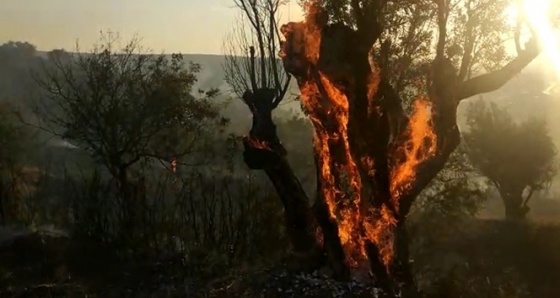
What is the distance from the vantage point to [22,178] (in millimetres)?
27828

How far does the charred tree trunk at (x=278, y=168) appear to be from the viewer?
15891 mm

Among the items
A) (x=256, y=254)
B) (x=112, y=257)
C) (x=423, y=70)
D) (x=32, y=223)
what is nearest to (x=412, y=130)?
(x=423, y=70)

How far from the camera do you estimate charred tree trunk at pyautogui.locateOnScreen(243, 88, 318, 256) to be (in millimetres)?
15891

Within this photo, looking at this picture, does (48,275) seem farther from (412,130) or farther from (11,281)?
(412,130)

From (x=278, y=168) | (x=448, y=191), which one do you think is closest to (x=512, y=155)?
(x=448, y=191)

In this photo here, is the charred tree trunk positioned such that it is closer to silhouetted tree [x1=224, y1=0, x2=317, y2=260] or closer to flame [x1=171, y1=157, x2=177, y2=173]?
silhouetted tree [x1=224, y1=0, x2=317, y2=260]

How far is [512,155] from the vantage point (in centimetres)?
4969

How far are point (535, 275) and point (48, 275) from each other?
1012 inches

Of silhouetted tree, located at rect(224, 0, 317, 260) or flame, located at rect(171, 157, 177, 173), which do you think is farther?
flame, located at rect(171, 157, 177, 173)

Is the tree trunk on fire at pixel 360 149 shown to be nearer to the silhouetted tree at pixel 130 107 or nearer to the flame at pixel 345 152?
the flame at pixel 345 152

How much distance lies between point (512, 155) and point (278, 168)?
37523mm

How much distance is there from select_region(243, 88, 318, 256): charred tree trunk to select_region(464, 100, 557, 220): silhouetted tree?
3434 cm

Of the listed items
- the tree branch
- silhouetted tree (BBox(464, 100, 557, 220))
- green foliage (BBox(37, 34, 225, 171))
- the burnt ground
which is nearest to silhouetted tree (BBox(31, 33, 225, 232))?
green foliage (BBox(37, 34, 225, 171))

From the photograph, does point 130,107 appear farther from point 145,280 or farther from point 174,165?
point 145,280
